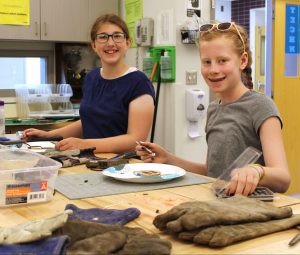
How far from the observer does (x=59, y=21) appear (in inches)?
154

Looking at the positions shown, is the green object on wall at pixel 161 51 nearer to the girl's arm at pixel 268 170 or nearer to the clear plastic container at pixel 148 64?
the clear plastic container at pixel 148 64

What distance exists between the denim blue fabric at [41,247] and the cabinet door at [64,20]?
3220 mm

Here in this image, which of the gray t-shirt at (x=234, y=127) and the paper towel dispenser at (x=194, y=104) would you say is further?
the paper towel dispenser at (x=194, y=104)

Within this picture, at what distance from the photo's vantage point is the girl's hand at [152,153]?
1.74 meters

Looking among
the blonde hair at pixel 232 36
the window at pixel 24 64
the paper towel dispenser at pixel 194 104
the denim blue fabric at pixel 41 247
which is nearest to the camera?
the denim blue fabric at pixel 41 247

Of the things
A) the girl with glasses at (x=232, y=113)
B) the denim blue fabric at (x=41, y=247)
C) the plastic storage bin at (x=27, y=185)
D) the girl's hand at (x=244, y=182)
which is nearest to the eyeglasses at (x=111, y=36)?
the girl with glasses at (x=232, y=113)

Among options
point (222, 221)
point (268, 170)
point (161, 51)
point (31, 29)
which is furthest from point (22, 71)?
point (222, 221)

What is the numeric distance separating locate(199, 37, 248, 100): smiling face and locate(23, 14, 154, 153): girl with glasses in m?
0.74

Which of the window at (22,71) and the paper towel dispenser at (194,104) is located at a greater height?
the window at (22,71)

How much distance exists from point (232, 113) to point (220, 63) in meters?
0.19

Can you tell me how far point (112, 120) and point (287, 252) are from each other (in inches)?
64.7

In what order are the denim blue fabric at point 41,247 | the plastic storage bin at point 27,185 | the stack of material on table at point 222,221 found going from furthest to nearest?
1. the plastic storage bin at point 27,185
2. the stack of material on table at point 222,221
3. the denim blue fabric at point 41,247

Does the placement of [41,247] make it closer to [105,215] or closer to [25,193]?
[105,215]

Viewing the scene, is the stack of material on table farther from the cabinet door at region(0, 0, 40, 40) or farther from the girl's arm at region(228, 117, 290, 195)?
the cabinet door at region(0, 0, 40, 40)
